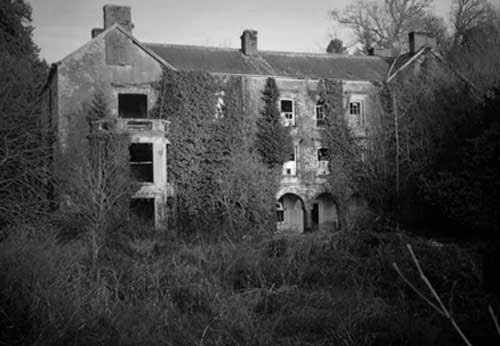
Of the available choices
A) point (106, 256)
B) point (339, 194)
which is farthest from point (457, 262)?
point (339, 194)

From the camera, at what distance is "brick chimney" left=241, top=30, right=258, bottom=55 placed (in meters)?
32.1

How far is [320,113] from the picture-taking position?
32.2m

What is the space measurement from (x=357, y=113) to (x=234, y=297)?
22440 mm

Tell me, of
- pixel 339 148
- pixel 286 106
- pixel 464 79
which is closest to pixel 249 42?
pixel 286 106

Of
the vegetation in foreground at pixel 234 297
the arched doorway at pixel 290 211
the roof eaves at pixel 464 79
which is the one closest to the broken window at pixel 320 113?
the arched doorway at pixel 290 211

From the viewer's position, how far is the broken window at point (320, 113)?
32031 mm

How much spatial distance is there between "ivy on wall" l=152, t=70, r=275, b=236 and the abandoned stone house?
32.4 inches

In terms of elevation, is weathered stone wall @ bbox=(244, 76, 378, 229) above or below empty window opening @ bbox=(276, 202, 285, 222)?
above

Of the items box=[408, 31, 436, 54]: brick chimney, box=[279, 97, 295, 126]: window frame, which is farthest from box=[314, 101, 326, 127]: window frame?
box=[408, 31, 436, 54]: brick chimney

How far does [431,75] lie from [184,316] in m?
25.6

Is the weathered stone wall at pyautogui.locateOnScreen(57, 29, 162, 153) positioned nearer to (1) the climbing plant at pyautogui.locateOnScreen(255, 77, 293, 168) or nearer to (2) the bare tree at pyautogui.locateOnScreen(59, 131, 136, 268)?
(2) the bare tree at pyautogui.locateOnScreen(59, 131, 136, 268)

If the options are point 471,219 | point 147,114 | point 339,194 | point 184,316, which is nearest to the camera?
point 184,316

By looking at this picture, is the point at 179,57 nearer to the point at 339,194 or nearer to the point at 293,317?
the point at 339,194

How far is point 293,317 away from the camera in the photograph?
11.1 meters
